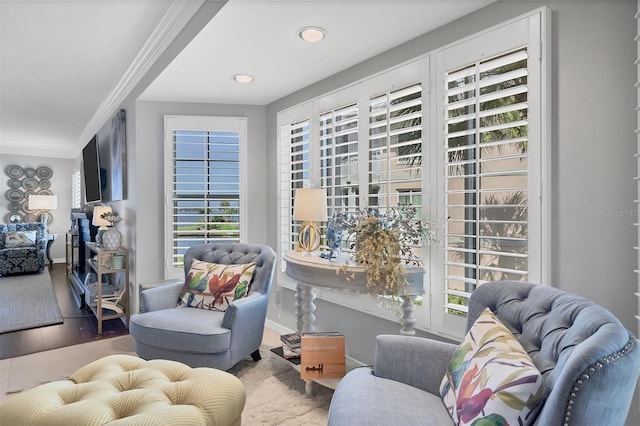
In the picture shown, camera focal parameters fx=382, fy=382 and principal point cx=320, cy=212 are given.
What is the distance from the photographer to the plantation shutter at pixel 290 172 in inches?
132

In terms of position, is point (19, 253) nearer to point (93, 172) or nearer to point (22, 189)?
point (22, 189)

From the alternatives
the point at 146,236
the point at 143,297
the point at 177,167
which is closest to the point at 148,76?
the point at 177,167

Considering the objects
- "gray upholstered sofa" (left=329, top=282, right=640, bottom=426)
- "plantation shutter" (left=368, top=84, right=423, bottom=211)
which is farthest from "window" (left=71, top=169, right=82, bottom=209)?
"gray upholstered sofa" (left=329, top=282, right=640, bottom=426)

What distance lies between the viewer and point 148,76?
3.31 meters

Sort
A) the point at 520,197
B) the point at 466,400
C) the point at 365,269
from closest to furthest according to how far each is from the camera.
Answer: the point at 466,400, the point at 520,197, the point at 365,269

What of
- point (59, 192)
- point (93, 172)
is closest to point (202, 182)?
point (93, 172)

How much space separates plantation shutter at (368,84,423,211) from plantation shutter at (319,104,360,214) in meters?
0.18

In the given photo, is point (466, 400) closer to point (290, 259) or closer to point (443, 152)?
point (443, 152)

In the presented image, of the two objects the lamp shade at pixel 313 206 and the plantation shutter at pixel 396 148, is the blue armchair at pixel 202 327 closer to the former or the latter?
the lamp shade at pixel 313 206

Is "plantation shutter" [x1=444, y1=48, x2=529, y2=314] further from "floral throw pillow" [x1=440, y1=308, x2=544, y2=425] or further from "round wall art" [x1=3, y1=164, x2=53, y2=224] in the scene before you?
"round wall art" [x1=3, y1=164, x2=53, y2=224]

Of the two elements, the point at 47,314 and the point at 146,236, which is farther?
the point at 47,314

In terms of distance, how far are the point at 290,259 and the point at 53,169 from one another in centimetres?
825

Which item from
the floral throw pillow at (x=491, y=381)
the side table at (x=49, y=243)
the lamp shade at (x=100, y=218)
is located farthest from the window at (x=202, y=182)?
the side table at (x=49, y=243)

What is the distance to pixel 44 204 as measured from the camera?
25.8ft
